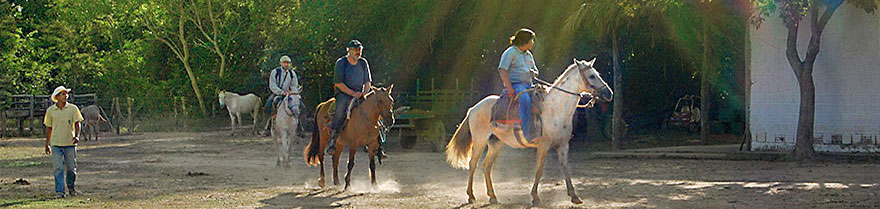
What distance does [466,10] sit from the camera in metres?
25.2

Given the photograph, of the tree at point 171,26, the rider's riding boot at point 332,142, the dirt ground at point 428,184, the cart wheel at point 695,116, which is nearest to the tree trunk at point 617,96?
the dirt ground at point 428,184

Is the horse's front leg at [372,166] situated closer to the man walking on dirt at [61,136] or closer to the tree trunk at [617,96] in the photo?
the man walking on dirt at [61,136]

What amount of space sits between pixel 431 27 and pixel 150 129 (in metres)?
17.5

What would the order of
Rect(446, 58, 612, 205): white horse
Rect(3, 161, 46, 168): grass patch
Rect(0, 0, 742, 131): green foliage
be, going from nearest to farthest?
1. Rect(446, 58, 612, 205): white horse
2. Rect(3, 161, 46, 168): grass patch
3. Rect(0, 0, 742, 131): green foliage

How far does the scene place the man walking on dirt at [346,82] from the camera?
1372 cm

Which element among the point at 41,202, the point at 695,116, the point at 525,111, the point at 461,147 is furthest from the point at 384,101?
the point at 695,116

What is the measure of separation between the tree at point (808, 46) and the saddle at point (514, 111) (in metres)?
7.35

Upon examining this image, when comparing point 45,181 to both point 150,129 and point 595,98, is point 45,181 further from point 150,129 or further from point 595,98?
point 150,129

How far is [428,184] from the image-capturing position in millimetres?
14562

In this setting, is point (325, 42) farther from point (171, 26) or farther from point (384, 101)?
point (171, 26)

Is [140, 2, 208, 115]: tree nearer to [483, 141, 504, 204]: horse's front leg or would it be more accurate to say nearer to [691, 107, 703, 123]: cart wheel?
[691, 107, 703, 123]: cart wheel

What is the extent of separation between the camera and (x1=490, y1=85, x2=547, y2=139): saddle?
1138cm

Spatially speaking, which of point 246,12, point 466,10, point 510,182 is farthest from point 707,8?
point 246,12

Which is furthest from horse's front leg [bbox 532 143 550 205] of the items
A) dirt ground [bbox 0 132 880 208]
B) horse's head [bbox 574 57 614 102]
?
horse's head [bbox 574 57 614 102]
